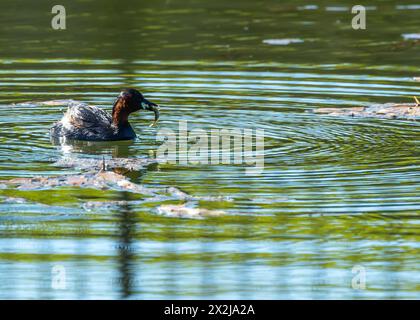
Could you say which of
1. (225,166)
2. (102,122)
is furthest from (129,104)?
(225,166)

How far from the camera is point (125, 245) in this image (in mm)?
9273

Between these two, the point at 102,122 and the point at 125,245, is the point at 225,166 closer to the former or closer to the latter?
the point at 102,122

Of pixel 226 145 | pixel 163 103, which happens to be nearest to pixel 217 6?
pixel 163 103

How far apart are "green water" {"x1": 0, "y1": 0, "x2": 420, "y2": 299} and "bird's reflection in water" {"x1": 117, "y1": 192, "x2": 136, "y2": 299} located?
2 centimetres

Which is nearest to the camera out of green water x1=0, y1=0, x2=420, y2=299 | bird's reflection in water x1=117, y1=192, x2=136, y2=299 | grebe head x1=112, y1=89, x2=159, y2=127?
bird's reflection in water x1=117, y1=192, x2=136, y2=299

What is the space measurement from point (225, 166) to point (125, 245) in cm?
280

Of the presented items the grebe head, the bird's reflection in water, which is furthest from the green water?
the grebe head

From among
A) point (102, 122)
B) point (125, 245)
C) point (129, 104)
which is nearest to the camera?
point (125, 245)

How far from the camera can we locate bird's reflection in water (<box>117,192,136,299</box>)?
8.45 meters

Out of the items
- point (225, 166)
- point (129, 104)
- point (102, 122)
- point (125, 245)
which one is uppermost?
point (129, 104)

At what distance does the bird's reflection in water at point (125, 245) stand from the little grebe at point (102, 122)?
9.60ft

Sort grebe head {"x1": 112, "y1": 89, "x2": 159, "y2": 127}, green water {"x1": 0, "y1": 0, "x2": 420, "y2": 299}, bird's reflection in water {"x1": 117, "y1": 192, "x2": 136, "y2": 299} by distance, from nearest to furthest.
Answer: bird's reflection in water {"x1": 117, "y1": 192, "x2": 136, "y2": 299} → green water {"x1": 0, "y1": 0, "x2": 420, "y2": 299} → grebe head {"x1": 112, "y1": 89, "x2": 159, "y2": 127}

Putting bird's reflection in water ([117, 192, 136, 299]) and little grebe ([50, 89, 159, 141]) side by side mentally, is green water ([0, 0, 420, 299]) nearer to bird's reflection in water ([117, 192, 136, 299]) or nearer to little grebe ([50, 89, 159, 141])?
bird's reflection in water ([117, 192, 136, 299])

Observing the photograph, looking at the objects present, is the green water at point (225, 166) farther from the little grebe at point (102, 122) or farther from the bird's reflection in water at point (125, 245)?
the little grebe at point (102, 122)
